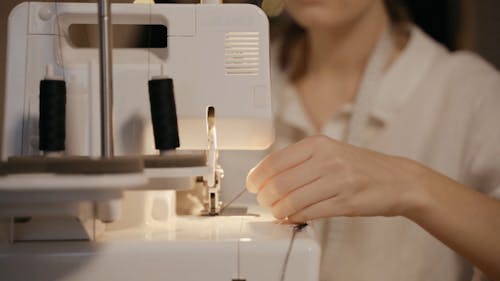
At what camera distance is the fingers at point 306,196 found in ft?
2.01

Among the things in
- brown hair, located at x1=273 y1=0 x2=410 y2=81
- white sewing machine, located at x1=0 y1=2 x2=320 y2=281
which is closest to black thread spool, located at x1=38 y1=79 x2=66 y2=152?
white sewing machine, located at x1=0 y1=2 x2=320 y2=281

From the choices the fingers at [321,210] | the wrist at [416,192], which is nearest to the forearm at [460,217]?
the wrist at [416,192]

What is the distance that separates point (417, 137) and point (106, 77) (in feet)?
2.27

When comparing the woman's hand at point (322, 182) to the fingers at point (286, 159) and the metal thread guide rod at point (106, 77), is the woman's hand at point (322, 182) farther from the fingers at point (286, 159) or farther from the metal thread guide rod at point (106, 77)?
the metal thread guide rod at point (106, 77)

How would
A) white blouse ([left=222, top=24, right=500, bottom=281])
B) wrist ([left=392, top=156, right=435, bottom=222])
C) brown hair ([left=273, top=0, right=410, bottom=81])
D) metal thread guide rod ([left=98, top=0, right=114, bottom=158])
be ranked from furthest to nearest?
brown hair ([left=273, top=0, right=410, bottom=81])
white blouse ([left=222, top=24, right=500, bottom=281])
wrist ([left=392, top=156, right=435, bottom=222])
metal thread guide rod ([left=98, top=0, right=114, bottom=158])

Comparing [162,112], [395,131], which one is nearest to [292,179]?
[162,112]

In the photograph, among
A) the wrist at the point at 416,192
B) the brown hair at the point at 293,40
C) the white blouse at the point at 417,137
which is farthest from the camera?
the brown hair at the point at 293,40

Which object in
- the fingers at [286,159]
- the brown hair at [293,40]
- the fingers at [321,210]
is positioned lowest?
the fingers at [321,210]

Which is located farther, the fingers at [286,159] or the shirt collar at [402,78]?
the shirt collar at [402,78]

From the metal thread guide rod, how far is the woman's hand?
178 millimetres

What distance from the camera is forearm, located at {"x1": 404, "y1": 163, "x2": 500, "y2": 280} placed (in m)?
0.71

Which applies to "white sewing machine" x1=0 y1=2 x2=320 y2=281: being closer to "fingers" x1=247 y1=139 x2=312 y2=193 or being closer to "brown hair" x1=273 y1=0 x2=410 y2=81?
"fingers" x1=247 y1=139 x2=312 y2=193

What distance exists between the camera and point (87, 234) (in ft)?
1.88

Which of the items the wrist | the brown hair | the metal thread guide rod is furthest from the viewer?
the brown hair
